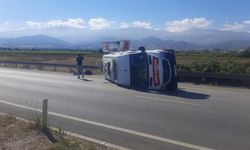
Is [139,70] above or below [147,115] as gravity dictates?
above

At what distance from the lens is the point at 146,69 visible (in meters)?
18.3

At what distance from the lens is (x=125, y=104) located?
13.2 m

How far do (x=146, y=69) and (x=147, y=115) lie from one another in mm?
7402

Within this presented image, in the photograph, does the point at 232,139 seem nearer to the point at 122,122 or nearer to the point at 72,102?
the point at 122,122

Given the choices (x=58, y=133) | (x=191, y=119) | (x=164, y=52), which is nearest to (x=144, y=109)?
(x=191, y=119)

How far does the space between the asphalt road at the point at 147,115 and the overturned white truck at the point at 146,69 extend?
88 cm

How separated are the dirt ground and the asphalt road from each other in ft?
2.24

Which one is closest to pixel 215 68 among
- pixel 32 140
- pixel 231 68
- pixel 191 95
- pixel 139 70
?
pixel 231 68

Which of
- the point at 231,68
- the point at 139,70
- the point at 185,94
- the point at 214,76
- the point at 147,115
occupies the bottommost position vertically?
the point at 185,94

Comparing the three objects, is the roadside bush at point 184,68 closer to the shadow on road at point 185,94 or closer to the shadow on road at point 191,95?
the shadow on road at point 185,94

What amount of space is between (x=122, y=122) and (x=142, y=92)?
6.82 metres

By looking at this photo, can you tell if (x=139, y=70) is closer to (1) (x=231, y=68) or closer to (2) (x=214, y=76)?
(2) (x=214, y=76)

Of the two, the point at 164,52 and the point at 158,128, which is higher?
the point at 164,52

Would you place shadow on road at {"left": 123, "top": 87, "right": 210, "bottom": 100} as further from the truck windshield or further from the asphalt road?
the truck windshield
